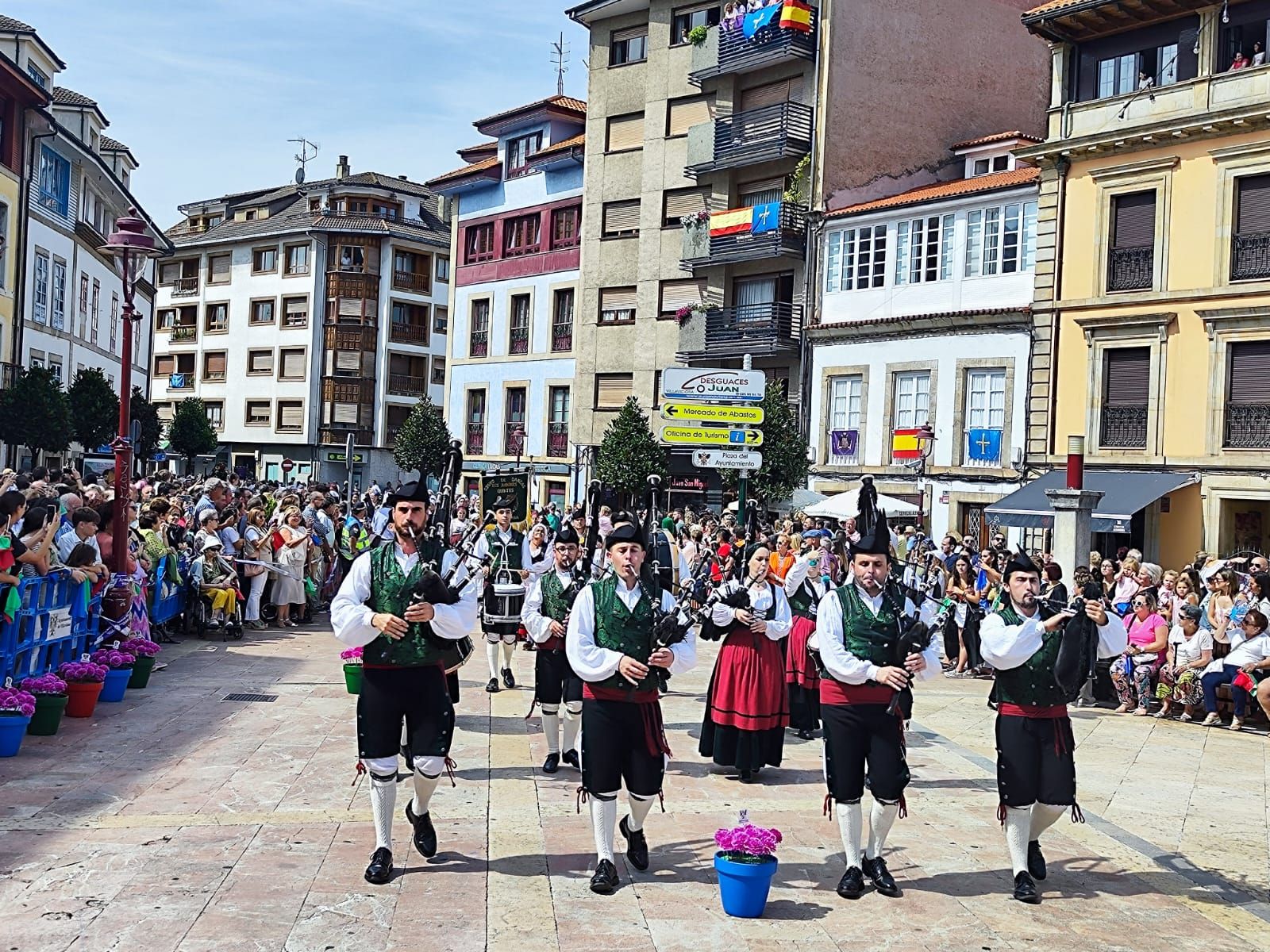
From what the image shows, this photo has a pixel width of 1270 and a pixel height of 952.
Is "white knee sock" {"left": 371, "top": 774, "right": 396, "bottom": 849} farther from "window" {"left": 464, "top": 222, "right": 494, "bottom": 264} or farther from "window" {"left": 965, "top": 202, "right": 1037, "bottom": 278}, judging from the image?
"window" {"left": 464, "top": 222, "right": 494, "bottom": 264}

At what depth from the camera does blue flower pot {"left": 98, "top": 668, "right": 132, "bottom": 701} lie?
12.4 metres

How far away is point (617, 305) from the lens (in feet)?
140

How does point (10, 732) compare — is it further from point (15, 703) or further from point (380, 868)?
point (380, 868)

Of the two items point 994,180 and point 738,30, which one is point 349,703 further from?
point 738,30

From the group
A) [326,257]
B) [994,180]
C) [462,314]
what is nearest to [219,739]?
[994,180]

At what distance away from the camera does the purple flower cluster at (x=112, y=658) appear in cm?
1230

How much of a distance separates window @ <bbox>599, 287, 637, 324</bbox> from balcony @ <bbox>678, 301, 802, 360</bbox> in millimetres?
3526

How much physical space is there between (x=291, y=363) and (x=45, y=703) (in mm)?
54769

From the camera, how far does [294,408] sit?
63469mm

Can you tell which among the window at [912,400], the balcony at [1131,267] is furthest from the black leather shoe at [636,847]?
the window at [912,400]

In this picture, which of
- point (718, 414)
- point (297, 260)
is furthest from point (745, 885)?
point (297, 260)

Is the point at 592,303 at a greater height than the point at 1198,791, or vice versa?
the point at 592,303

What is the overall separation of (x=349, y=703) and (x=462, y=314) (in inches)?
1478

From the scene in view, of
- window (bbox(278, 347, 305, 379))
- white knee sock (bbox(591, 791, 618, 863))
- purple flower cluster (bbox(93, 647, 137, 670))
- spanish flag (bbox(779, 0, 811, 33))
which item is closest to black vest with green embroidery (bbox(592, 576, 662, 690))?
white knee sock (bbox(591, 791, 618, 863))
